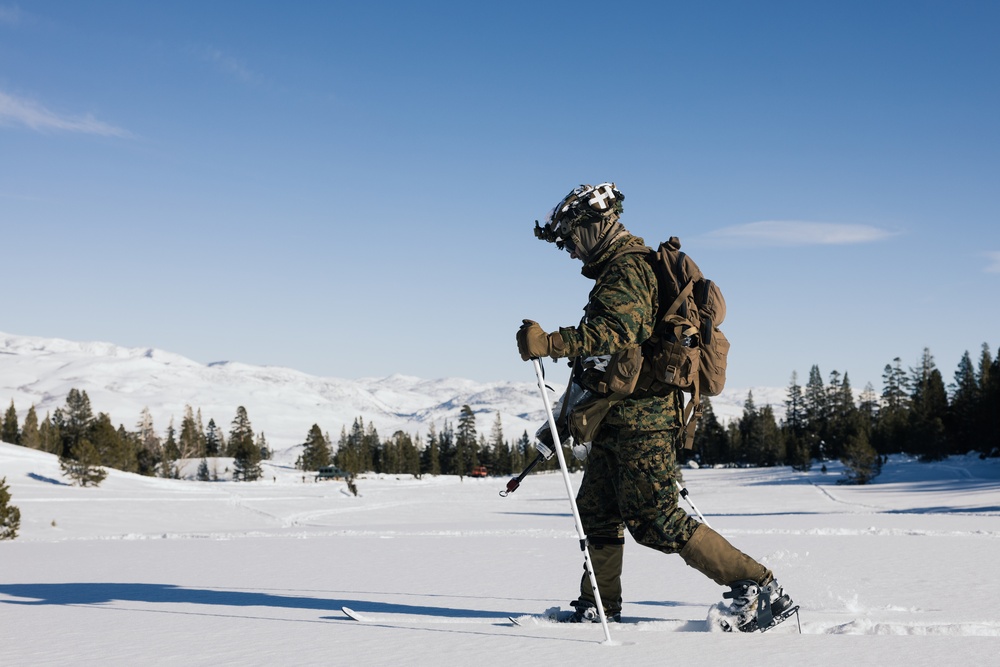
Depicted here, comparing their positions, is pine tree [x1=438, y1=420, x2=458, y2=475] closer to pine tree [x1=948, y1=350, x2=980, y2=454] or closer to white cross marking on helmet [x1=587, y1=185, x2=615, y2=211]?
pine tree [x1=948, y1=350, x2=980, y2=454]

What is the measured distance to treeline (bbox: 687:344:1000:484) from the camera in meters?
63.7

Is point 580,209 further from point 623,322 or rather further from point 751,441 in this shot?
point 751,441

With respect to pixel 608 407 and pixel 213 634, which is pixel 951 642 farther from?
pixel 213 634

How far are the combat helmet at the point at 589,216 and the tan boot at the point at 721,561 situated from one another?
159cm

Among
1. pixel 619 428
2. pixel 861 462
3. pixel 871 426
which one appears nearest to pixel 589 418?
pixel 619 428

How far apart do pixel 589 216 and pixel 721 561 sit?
1.91 meters

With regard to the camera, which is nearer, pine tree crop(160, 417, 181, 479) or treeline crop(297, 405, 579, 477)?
pine tree crop(160, 417, 181, 479)

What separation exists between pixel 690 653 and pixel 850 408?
359 ft

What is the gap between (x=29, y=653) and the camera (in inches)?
148

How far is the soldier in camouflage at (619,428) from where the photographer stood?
153 inches

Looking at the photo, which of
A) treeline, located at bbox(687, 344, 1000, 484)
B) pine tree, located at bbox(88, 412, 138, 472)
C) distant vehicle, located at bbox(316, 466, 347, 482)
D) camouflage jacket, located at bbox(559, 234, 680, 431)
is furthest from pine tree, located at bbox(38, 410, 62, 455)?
camouflage jacket, located at bbox(559, 234, 680, 431)

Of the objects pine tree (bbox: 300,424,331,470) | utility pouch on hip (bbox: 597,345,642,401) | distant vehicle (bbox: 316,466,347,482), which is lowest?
distant vehicle (bbox: 316,466,347,482)

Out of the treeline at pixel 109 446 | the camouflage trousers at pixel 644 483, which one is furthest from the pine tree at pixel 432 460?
the camouflage trousers at pixel 644 483

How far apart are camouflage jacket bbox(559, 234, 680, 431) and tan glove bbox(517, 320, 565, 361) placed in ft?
0.15
